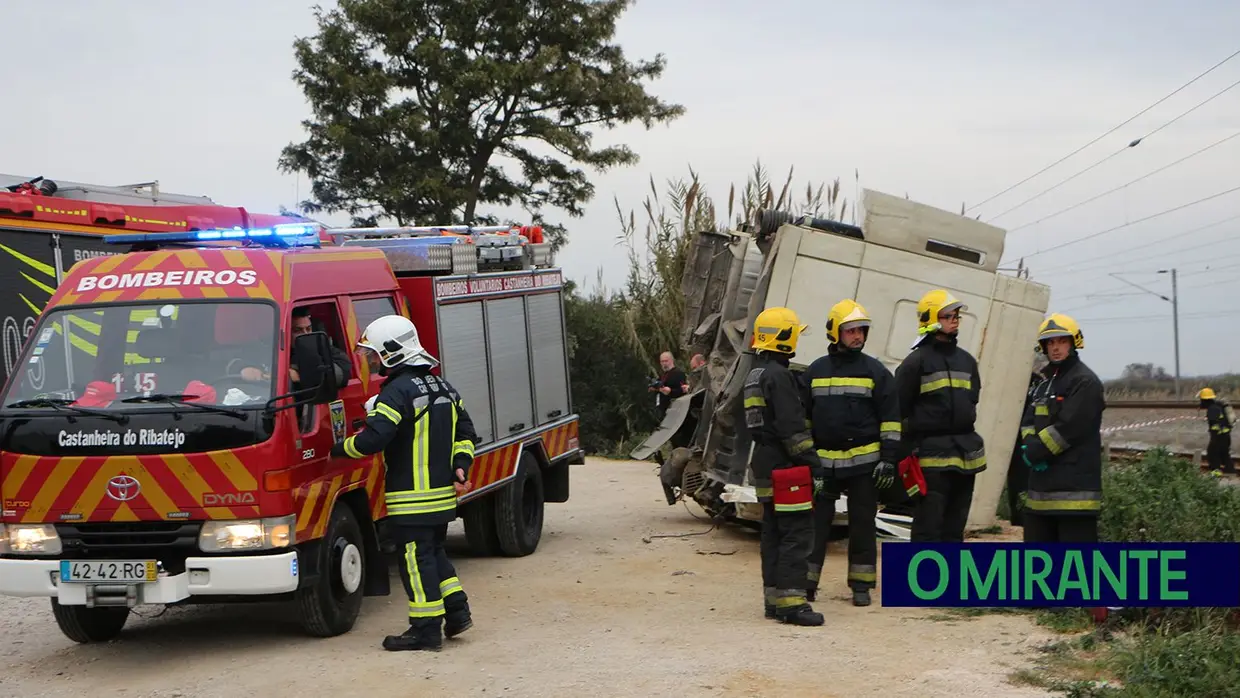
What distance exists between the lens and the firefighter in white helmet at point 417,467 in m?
7.48

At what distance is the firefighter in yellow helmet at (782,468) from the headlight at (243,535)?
2907 millimetres

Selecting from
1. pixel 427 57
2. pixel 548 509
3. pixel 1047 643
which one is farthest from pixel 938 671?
pixel 427 57

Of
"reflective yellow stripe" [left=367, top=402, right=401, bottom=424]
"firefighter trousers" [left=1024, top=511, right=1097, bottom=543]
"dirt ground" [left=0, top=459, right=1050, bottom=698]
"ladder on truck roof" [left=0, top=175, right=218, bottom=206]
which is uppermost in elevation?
"ladder on truck roof" [left=0, top=175, right=218, bottom=206]

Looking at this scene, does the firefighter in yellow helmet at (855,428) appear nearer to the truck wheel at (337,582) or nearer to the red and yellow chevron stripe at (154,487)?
the truck wheel at (337,582)

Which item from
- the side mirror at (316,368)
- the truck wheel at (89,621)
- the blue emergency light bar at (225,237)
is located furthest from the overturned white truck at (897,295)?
the truck wheel at (89,621)

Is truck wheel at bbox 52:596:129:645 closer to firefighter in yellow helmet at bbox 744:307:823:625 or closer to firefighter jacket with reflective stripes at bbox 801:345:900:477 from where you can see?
firefighter in yellow helmet at bbox 744:307:823:625

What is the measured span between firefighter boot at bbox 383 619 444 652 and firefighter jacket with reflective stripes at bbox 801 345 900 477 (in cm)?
266

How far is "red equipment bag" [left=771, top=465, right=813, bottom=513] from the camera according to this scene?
8.02 meters

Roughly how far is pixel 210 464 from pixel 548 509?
7871 mm

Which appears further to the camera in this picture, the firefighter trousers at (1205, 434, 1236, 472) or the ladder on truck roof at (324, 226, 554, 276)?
the firefighter trousers at (1205, 434, 1236, 472)

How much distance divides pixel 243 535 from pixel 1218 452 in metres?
16.3

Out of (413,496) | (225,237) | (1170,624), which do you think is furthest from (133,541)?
(1170,624)

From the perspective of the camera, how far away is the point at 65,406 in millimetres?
7262

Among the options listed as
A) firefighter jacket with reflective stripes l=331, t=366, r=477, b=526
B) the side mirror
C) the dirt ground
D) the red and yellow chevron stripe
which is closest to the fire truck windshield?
the side mirror
